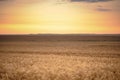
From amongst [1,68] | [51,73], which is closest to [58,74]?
[51,73]

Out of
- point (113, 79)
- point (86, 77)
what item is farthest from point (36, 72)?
point (113, 79)

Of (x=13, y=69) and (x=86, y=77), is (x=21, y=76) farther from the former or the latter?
(x=86, y=77)

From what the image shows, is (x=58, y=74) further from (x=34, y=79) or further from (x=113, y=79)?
(x=113, y=79)

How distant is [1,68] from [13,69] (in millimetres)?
1522

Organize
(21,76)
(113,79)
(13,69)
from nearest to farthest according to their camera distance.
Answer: (113,79), (21,76), (13,69)

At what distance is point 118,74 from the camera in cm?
1989

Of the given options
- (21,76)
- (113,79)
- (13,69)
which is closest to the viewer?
(113,79)

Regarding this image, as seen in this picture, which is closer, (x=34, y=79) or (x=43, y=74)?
(x=34, y=79)

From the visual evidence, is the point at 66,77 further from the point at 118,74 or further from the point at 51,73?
the point at 118,74

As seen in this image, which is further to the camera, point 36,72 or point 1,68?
point 1,68

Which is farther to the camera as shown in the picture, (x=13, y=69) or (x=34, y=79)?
(x=13, y=69)

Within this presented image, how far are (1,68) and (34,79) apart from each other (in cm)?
558

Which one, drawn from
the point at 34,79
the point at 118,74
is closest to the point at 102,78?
the point at 118,74

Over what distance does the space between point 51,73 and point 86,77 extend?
9.11ft
